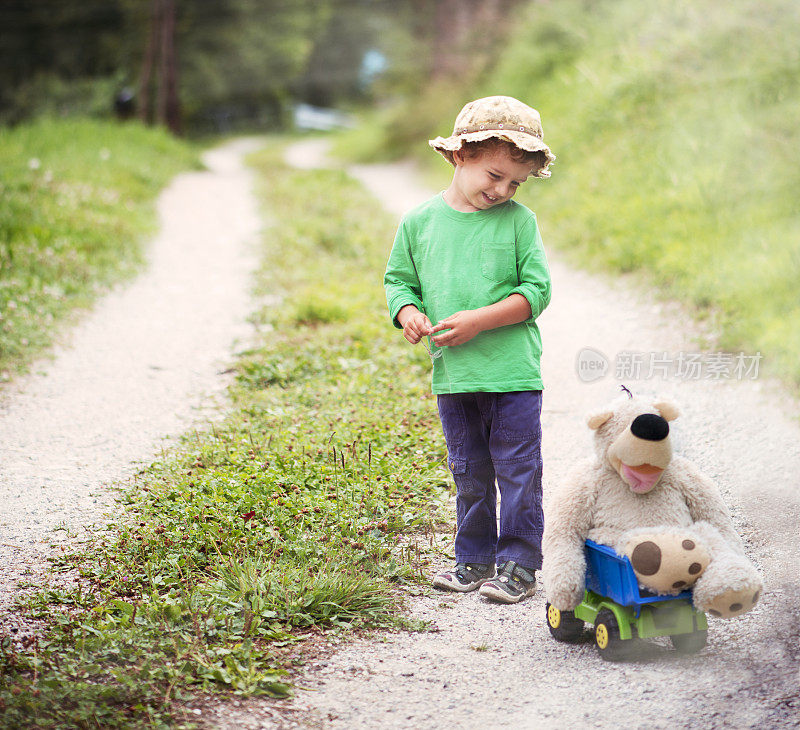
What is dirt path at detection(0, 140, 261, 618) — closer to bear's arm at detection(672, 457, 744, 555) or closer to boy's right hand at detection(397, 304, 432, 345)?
boy's right hand at detection(397, 304, 432, 345)

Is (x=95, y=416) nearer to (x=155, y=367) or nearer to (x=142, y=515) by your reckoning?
(x=155, y=367)

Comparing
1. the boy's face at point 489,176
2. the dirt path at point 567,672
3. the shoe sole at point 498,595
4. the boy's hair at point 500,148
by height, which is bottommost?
the dirt path at point 567,672

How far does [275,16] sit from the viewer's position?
1454 inches

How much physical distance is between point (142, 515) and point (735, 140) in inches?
273

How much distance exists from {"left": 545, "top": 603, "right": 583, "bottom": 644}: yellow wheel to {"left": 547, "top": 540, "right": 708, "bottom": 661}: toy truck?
41mm

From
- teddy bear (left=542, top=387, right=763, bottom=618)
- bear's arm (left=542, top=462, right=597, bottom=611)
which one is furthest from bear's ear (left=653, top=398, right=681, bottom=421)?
bear's arm (left=542, top=462, right=597, bottom=611)

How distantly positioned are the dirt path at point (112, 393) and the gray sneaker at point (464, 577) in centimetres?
148

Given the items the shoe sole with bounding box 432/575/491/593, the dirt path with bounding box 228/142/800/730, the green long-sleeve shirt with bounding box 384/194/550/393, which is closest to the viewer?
the dirt path with bounding box 228/142/800/730

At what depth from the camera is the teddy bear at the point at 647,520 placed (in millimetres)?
2381

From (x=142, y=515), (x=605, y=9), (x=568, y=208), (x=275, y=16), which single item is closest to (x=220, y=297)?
(x=568, y=208)

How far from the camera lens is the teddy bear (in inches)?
93.7

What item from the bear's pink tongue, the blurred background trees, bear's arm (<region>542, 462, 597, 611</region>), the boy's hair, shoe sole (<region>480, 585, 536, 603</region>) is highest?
the blurred background trees

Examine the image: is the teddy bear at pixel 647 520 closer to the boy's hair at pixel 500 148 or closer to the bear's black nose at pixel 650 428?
the bear's black nose at pixel 650 428

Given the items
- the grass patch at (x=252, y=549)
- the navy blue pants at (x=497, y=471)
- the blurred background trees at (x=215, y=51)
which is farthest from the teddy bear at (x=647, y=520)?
the blurred background trees at (x=215, y=51)
